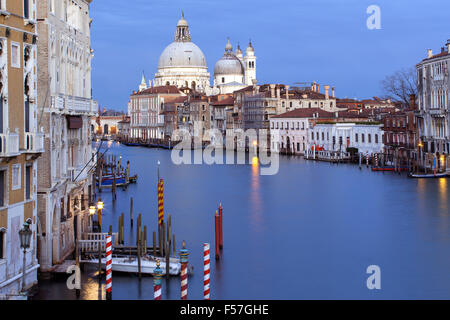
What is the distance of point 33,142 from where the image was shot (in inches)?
335

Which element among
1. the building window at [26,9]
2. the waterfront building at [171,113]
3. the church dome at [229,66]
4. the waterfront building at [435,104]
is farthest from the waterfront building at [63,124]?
the church dome at [229,66]

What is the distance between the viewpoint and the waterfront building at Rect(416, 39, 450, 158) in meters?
25.3

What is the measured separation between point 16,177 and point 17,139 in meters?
0.46

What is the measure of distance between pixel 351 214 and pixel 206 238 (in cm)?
468

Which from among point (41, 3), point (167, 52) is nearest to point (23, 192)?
point (41, 3)

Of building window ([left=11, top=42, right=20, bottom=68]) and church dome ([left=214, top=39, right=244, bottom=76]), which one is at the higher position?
church dome ([left=214, top=39, right=244, bottom=76])

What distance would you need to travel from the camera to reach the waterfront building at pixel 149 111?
7212 centimetres

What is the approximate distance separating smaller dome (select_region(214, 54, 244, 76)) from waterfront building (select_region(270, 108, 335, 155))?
2543 centimetres

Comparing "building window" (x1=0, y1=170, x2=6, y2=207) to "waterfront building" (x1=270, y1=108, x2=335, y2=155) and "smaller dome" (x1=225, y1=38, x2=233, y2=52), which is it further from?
"smaller dome" (x1=225, y1=38, x2=233, y2=52)

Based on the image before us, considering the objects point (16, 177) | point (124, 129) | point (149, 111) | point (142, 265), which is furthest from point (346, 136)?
point (124, 129)

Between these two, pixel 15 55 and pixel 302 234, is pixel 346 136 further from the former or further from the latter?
pixel 15 55

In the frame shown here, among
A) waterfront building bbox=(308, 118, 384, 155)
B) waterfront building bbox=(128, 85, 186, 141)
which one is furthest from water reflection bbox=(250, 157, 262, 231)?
waterfront building bbox=(128, 85, 186, 141)

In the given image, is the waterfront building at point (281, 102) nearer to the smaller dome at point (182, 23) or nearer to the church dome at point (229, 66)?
the church dome at point (229, 66)

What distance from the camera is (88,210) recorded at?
12961 mm
